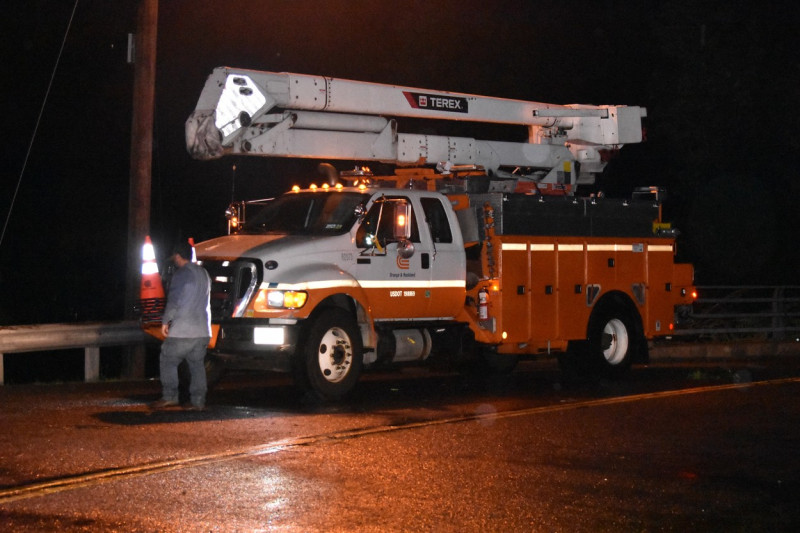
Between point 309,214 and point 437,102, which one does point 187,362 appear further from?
point 437,102

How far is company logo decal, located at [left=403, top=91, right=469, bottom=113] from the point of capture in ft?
47.4

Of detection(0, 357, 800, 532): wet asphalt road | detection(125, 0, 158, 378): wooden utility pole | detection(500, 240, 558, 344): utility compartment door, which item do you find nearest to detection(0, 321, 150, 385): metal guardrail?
detection(125, 0, 158, 378): wooden utility pole

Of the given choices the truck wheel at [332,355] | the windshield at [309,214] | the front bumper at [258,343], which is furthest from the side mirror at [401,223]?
the front bumper at [258,343]

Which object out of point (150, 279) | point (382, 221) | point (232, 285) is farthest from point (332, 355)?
point (150, 279)

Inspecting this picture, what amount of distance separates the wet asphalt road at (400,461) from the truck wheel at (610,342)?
1912 millimetres

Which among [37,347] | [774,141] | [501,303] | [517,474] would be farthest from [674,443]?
[774,141]

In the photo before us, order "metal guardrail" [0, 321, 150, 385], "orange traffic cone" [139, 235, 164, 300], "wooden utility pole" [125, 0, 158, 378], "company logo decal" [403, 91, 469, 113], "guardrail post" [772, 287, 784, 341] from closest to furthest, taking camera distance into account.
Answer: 1. "orange traffic cone" [139, 235, 164, 300]
2. "metal guardrail" [0, 321, 150, 385]
3. "company logo decal" [403, 91, 469, 113]
4. "wooden utility pole" [125, 0, 158, 378]
5. "guardrail post" [772, 287, 784, 341]

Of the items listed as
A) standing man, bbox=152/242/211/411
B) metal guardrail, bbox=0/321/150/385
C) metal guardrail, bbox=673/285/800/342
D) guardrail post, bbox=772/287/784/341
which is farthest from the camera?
guardrail post, bbox=772/287/784/341

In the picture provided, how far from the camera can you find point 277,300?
11742mm

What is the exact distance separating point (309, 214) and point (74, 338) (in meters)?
3.68

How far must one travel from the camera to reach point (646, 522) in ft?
23.4

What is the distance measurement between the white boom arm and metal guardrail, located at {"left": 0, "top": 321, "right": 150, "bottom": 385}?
3066 mm

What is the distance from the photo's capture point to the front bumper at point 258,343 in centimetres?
1166

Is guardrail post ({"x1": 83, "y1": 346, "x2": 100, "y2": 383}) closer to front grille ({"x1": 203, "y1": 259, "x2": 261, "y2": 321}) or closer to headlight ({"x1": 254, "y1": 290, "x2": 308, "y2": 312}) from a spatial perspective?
front grille ({"x1": 203, "y1": 259, "x2": 261, "y2": 321})
